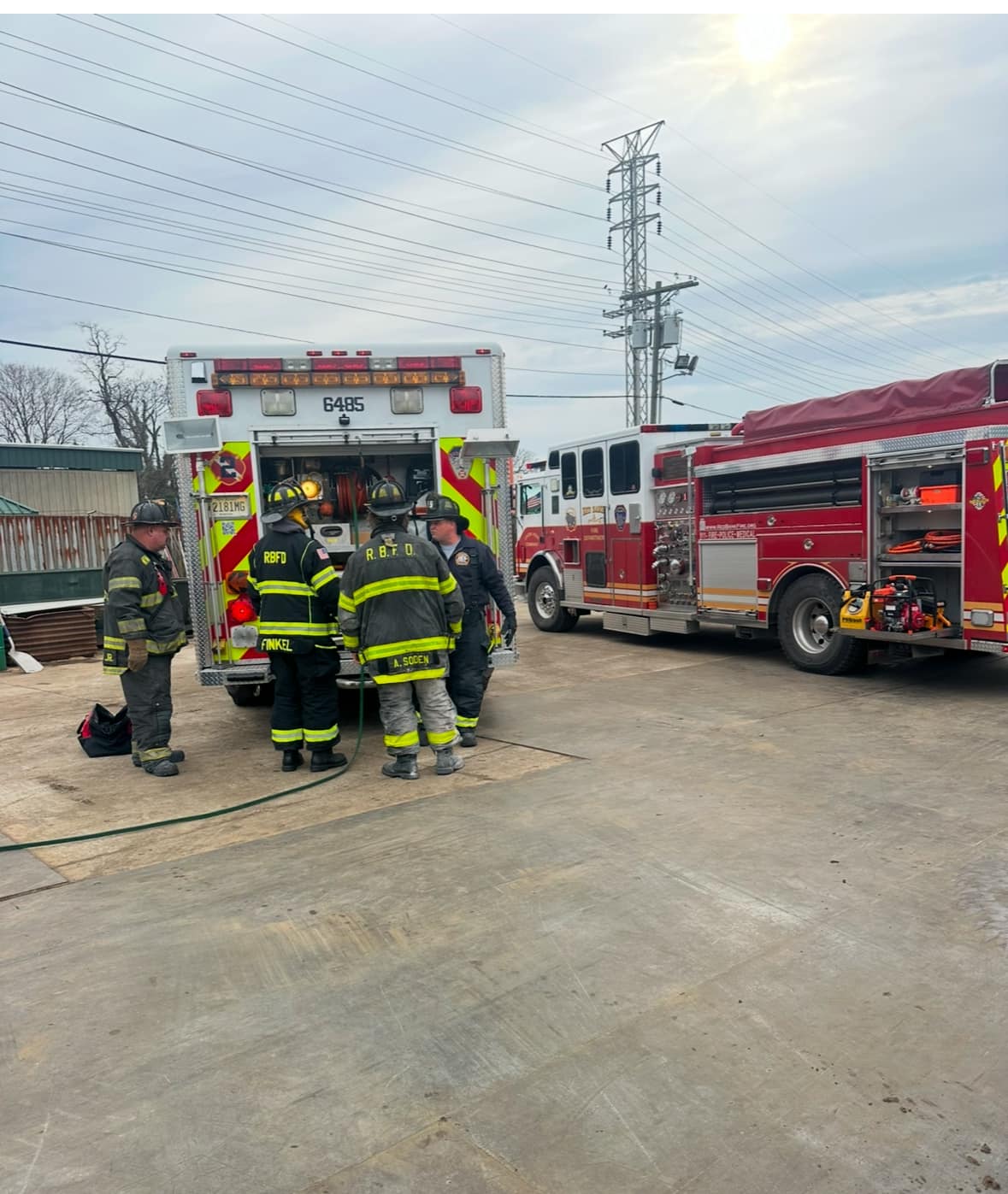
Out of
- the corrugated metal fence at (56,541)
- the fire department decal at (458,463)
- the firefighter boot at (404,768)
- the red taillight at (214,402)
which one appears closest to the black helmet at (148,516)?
the red taillight at (214,402)

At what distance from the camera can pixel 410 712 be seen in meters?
5.95

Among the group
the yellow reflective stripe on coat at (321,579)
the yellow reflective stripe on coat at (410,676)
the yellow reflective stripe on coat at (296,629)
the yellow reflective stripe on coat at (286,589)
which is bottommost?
the yellow reflective stripe on coat at (410,676)

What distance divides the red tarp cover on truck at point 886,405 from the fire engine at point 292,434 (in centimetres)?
373

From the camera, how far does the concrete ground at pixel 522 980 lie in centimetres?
241

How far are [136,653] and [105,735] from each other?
122cm

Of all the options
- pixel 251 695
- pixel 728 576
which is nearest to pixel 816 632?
pixel 728 576

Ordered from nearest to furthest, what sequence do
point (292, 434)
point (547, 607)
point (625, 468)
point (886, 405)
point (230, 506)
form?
1. point (230, 506)
2. point (292, 434)
3. point (886, 405)
4. point (625, 468)
5. point (547, 607)

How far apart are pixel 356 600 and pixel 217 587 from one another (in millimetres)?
1635

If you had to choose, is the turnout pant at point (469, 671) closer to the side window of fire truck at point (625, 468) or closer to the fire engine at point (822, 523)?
the fire engine at point (822, 523)

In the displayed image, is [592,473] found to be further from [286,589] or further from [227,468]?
[286,589]

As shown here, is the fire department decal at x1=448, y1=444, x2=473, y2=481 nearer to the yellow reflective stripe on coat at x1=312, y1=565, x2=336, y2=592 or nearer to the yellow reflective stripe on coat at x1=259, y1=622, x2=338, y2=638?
the yellow reflective stripe on coat at x1=312, y1=565, x2=336, y2=592

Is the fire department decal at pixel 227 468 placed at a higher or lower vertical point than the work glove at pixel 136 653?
higher

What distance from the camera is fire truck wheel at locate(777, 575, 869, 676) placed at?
29.9 feet

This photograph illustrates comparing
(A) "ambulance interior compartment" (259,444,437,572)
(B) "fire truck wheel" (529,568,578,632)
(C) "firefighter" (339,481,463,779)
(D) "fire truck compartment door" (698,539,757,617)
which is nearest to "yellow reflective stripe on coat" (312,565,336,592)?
(C) "firefighter" (339,481,463,779)
